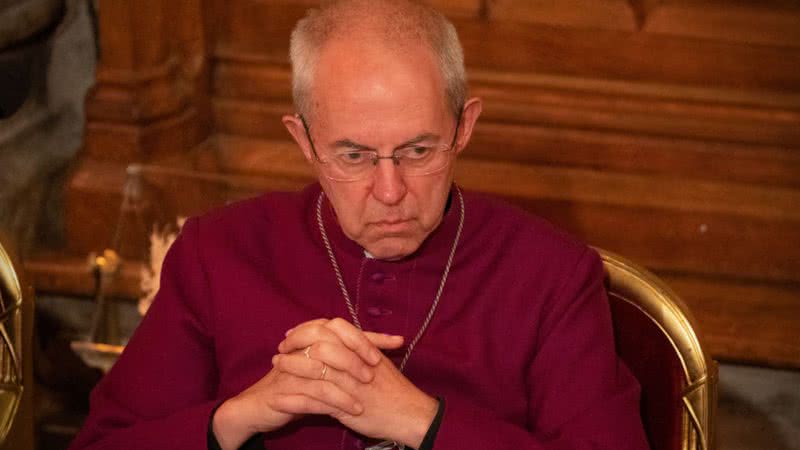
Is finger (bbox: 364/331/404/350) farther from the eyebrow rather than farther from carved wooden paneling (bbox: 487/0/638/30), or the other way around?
carved wooden paneling (bbox: 487/0/638/30)

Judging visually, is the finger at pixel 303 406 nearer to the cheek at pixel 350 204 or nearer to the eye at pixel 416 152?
the cheek at pixel 350 204

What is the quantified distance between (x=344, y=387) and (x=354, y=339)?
90 mm

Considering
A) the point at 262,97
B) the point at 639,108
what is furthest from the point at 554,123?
the point at 262,97

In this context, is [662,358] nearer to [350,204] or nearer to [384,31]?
[350,204]

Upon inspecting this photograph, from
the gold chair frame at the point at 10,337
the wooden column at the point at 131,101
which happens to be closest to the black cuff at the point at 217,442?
→ the gold chair frame at the point at 10,337

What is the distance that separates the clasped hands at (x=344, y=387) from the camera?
2225 mm

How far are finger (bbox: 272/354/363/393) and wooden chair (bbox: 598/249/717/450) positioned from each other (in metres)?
0.64

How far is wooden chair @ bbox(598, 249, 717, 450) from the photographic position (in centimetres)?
244

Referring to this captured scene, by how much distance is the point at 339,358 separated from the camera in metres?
2.21

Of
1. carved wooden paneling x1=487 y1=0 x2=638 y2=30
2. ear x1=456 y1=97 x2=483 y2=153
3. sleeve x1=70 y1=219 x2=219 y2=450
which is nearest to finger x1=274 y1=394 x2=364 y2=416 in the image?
sleeve x1=70 y1=219 x2=219 y2=450

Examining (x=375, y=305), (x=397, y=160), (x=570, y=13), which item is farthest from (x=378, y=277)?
(x=570, y=13)

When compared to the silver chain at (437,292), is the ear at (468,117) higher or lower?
higher

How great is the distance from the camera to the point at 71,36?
427 cm

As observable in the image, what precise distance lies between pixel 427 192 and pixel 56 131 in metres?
2.33
